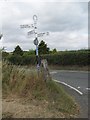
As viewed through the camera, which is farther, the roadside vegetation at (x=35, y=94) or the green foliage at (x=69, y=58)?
the green foliage at (x=69, y=58)

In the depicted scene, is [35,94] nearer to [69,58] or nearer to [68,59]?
[69,58]

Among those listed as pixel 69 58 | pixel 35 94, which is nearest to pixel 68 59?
pixel 69 58

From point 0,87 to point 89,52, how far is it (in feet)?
84.7

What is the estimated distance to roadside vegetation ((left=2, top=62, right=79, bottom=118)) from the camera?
27.2 ft

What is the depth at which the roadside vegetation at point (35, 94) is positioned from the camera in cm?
830

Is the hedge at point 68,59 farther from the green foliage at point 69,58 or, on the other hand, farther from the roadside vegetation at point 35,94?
the roadside vegetation at point 35,94

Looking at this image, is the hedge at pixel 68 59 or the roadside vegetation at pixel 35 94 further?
the hedge at pixel 68 59

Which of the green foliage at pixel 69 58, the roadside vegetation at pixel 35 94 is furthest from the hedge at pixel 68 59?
the roadside vegetation at pixel 35 94

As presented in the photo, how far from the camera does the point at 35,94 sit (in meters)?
10.2

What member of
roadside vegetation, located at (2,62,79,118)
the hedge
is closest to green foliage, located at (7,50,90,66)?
the hedge

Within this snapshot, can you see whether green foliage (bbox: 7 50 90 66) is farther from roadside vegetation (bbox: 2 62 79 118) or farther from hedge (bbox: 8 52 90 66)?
roadside vegetation (bbox: 2 62 79 118)

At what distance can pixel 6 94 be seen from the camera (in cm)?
1006

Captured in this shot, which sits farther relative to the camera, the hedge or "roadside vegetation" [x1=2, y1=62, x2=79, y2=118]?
the hedge

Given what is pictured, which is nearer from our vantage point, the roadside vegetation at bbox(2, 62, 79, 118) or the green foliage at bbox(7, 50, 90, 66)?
the roadside vegetation at bbox(2, 62, 79, 118)
